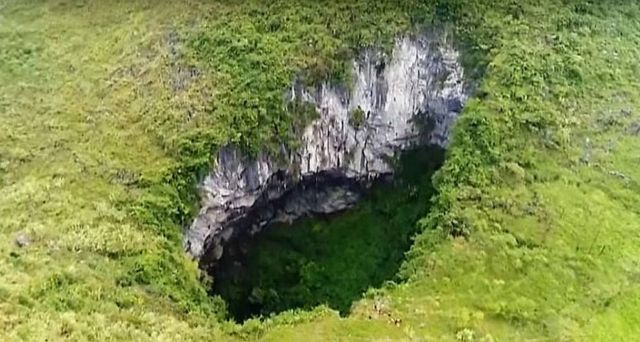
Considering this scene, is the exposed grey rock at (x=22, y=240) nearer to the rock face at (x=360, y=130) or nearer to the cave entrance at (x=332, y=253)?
the cave entrance at (x=332, y=253)

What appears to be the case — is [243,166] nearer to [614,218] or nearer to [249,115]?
[249,115]

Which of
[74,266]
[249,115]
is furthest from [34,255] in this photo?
[249,115]

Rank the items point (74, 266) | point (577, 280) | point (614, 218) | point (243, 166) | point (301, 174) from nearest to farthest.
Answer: point (74, 266) < point (577, 280) < point (614, 218) < point (243, 166) < point (301, 174)

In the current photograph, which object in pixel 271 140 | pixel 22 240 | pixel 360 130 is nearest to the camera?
pixel 22 240

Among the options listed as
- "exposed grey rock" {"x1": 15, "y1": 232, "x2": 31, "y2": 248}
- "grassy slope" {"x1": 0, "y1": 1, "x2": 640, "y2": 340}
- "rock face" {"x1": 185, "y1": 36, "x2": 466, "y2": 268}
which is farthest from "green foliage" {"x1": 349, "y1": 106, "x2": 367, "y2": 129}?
"exposed grey rock" {"x1": 15, "y1": 232, "x2": 31, "y2": 248}

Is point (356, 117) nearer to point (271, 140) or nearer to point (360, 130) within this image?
point (360, 130)

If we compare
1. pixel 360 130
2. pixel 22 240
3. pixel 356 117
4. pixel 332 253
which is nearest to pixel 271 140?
pixel 356 117
